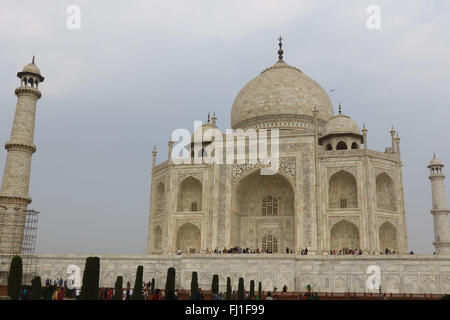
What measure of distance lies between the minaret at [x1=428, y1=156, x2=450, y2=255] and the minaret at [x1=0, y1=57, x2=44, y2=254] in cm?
2467

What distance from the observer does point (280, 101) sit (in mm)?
28328

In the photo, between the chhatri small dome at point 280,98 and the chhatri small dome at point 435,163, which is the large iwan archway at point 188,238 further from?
the chhatri small dome at point 435,163

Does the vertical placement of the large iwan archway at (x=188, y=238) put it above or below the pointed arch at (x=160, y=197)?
below

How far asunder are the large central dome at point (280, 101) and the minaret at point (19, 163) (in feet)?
41.3

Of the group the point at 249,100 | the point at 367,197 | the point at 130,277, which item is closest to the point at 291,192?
the point at 367,197

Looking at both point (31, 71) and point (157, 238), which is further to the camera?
point (157, 238)

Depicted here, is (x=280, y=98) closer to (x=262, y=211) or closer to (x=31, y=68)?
(x=262, y=211)

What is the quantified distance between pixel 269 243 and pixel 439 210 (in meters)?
12.4

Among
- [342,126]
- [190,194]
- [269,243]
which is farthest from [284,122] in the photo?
[269,243]

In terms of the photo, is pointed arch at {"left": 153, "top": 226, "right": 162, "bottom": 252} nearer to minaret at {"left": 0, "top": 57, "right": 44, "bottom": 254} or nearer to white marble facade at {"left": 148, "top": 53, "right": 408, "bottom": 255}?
white marble facade at {"left": 148, "top": 53, "right": 408, "bottom": 255}

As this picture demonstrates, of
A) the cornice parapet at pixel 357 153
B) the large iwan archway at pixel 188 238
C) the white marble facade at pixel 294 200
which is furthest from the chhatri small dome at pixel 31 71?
the cornice parapet at pixel 357 153

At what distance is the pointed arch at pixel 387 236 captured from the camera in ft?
74.3

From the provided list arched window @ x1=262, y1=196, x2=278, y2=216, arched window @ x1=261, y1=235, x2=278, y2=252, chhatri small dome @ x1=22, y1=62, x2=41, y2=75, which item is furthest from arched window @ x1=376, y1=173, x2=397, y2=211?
chhatri small dome @ x1=22, y1=62, x2=41, y2=75

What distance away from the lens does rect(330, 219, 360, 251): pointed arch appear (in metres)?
22.4
